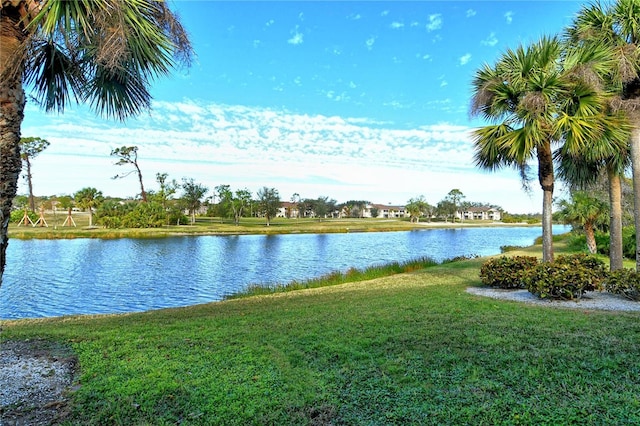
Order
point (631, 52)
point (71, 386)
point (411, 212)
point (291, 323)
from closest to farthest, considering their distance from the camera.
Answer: point (71, 386)
point (291, 323)
point (631, 52)
point (411, 212)

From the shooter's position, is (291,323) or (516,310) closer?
(291,323)

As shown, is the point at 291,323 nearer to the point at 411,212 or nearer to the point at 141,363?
the point at 141,363

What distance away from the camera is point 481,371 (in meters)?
3.99

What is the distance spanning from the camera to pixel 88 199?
169 ft

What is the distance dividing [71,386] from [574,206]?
23.2 m

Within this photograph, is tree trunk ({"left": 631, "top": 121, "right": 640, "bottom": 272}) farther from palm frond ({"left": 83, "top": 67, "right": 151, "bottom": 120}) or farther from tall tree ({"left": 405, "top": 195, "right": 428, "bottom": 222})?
tall tree ({"left": 405, "top": 195, "right": 428, "bottom": 222})

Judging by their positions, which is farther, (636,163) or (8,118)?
(636,163)

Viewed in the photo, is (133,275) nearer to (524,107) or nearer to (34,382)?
(34,382)

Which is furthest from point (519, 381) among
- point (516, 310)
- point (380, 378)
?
point (516, 310)

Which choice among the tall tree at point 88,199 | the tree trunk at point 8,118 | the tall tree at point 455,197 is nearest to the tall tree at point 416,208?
the tall tree at point 455,197

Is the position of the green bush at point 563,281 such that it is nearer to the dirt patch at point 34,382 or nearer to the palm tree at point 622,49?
the palm tree at point 622,49

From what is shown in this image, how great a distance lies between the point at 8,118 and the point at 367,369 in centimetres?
432

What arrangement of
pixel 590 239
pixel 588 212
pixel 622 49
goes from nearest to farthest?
pixel 622 49 → pixel 588 212 → pixel 590 239

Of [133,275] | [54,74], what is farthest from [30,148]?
[54,74]
